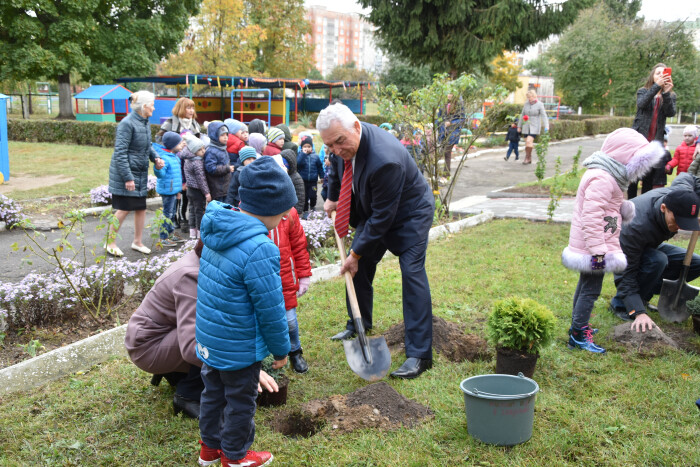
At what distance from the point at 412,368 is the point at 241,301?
1.70m

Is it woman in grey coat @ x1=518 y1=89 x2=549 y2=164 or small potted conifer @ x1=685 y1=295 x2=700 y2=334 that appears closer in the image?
small potted conifer @ x1=685 y1=295 x2=700 y2=334

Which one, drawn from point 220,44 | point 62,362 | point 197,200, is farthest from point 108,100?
point 62,362

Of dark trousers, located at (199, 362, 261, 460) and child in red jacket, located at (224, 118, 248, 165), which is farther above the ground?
child in red jacket, located at (224, 118, 248, 165)

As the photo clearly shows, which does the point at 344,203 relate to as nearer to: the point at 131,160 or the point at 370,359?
the point at 370,359

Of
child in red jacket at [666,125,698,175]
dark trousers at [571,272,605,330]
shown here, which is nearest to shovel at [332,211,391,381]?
dark trousers at [571,272,605,330]

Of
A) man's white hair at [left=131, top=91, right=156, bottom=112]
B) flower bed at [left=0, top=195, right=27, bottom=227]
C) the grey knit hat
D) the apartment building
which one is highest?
the apartment building

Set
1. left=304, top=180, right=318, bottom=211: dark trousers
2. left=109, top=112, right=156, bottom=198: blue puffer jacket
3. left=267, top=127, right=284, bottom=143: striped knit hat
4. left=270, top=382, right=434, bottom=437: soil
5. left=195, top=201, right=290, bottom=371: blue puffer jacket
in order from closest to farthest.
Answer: left=195, top=201, right=290, bottom=371: blue puffer jacket < left=270, top=382, right=434, bottom=437: soil < left=109, top=112, right=156, bottom=198: blue puffer jacket < left=267, top=127, right=284, bottom=143: striped knit hat < left=304, top=180, right=318, bottom=211: dark trousers

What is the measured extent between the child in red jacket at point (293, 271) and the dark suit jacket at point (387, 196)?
1.37 ft

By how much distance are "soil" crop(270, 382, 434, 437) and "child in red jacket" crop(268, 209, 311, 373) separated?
2.10ft

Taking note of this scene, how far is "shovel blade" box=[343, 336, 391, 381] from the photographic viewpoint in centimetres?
380

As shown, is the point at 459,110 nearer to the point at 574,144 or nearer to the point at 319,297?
the point at 319,297

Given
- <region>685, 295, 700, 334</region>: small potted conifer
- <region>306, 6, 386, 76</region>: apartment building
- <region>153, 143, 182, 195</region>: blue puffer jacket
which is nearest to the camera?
<region>685, 295, 700, 334</region>: small potted conifer

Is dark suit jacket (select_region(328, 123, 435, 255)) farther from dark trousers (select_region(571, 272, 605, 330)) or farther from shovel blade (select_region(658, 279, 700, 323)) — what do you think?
shovel blade (select_region(658, 279, 700, 323))

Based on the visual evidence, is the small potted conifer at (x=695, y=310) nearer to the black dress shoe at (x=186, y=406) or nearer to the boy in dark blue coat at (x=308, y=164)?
the black dress shoe at (x=186, y=406)
